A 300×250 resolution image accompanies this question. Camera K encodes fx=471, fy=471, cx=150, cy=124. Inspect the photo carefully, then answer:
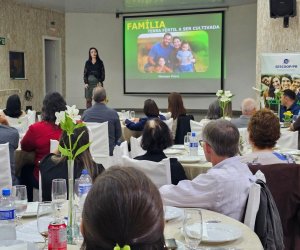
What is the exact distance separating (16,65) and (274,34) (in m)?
7.48

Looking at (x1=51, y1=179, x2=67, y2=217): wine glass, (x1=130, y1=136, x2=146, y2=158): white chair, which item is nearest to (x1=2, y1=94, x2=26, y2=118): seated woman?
Result: (x1=130, y1=136, x2=146, y2=158): white chair

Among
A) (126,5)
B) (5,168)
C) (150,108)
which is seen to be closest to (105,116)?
(150,108)

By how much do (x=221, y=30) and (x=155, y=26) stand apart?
1.97 metres

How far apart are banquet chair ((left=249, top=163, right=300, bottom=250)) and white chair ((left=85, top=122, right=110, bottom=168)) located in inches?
124

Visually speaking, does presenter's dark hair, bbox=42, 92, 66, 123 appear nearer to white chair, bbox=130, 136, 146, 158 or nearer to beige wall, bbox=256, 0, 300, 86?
white chair, bbox=130, 136, 146, 158

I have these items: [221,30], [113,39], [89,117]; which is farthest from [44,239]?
[113,39]

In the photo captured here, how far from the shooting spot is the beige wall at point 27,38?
12.6 metres

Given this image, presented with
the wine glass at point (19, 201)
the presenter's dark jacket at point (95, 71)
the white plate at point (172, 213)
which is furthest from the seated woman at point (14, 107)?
the presenter's dark jacket at point (95, 71)

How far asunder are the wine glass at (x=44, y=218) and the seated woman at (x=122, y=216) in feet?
2.54

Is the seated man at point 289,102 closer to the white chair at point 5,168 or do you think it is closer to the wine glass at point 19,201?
the white chair at point 5,168

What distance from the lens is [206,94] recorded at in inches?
533

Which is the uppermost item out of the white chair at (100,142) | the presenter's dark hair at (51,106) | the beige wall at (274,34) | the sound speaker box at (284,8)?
the sound speaker box at (284,8)

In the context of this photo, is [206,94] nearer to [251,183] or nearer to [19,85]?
[19,85]

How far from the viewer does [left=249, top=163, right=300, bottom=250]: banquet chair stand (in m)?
2.88
